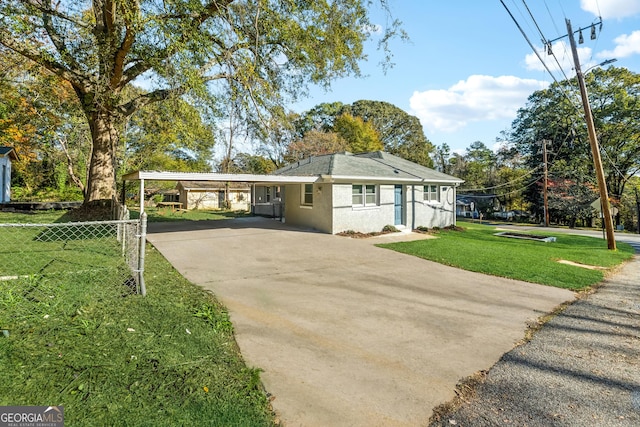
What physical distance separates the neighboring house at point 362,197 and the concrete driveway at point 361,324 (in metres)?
4.44

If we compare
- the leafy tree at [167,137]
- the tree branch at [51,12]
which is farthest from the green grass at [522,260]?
the tree branch at [51,12]

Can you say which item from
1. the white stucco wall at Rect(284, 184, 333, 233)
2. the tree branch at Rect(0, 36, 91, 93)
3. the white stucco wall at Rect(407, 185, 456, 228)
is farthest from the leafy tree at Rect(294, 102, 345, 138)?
the tree branch at Rect(0, 36, 91, 93)

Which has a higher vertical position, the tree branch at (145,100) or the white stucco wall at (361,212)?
the tree branch at (145,100)

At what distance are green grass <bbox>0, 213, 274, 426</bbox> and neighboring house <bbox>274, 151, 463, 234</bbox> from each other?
361 inches

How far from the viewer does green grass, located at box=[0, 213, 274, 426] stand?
7.79 feet

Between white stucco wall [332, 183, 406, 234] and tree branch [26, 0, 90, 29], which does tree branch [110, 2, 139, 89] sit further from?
white stucco wall [332, 183, 406, 234]

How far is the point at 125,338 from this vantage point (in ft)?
11.0

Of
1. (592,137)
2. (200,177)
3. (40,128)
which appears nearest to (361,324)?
(200,177)

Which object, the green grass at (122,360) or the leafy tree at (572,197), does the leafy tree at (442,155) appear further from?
the green grass at (122,360)

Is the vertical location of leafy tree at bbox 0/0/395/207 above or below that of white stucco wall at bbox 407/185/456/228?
above

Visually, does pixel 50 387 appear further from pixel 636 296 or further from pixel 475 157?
pixel 475 157

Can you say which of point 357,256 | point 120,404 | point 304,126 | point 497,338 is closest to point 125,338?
point 120,404

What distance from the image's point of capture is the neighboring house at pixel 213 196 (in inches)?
1252

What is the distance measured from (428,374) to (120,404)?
2.70 meters
